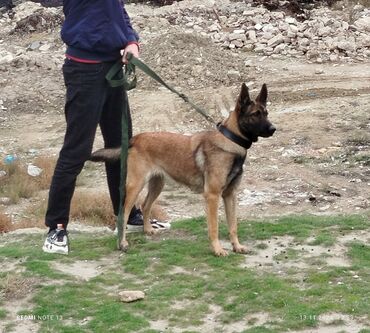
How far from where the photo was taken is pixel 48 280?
5.37 metres

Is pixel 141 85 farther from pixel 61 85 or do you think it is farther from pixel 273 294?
pixel 273 294

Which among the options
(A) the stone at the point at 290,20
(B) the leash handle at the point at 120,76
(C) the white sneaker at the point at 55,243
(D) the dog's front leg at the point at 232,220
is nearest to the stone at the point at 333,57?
(A) the stone at the point at 290,20

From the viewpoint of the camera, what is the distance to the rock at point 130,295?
499 centimetres

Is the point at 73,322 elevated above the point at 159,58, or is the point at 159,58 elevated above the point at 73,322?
the point at 73,322

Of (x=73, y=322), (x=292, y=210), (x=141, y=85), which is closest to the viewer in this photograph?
(x=73, y=322)

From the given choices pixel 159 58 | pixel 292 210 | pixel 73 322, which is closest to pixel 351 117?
pixel 292 210

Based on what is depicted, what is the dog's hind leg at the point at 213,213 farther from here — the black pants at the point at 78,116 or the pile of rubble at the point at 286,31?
the pile of rubble at the point at 286,31

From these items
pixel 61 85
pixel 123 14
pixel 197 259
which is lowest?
pixel 61 85

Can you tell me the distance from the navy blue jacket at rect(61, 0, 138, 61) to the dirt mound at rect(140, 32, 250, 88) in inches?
386

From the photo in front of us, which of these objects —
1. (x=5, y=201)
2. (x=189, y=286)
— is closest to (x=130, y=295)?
(x=189, y=286)

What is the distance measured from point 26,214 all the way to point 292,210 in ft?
10.8

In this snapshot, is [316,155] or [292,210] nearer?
[292,210]

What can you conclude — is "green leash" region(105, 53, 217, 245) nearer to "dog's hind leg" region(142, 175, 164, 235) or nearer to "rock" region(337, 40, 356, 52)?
"dog's hind leg" region(142, 175, 164, 235)

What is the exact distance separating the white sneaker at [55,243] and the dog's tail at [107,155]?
0.67 metres
